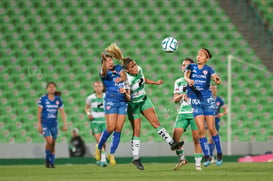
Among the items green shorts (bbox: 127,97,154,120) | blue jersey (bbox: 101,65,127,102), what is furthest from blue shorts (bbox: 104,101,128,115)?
green shorts (bbox: 127,97,154,120)

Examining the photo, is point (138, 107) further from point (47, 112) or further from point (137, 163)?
point (47, 112)

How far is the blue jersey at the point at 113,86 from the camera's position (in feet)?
45.8

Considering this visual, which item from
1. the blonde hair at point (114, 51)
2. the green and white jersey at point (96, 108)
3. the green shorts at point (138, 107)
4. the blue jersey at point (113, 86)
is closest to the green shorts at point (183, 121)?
the green shorts at point (138, 107)

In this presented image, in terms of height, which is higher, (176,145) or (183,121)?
(183,121)

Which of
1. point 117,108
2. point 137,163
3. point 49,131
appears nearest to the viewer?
point 137,163

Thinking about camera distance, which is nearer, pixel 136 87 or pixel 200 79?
pixel 200 79

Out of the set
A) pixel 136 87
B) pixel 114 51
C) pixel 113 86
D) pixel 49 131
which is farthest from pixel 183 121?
pixel 49 131

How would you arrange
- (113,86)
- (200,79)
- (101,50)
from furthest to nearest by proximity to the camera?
(101,50) < (113,86) < (200,79)

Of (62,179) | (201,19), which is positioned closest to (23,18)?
(201,19)

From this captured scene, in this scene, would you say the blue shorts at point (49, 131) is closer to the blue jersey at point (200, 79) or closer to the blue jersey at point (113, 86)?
the blue jersey at point (113, 86)

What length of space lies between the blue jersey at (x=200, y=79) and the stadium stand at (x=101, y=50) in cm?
813

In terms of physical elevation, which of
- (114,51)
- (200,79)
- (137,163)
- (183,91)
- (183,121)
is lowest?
(137,163)

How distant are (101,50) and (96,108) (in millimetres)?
5887

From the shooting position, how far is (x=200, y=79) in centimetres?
1345
